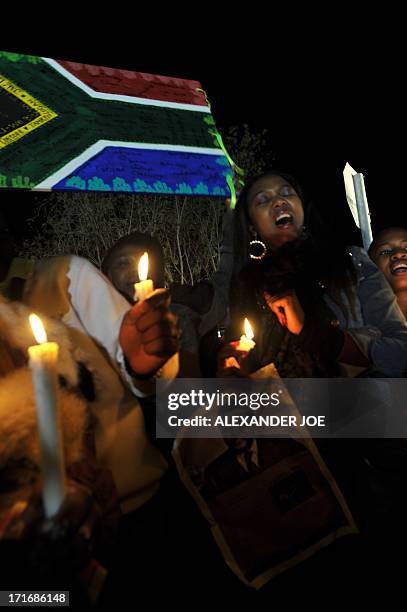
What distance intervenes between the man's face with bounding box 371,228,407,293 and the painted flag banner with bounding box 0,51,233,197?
4.76 feet

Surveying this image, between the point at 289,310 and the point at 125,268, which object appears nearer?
the point at 289,310

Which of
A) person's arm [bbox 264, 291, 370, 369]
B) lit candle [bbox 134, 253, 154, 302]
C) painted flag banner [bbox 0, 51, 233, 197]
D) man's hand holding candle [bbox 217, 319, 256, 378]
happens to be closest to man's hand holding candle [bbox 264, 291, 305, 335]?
person's arm [bbox 264, 291, 370, 369]

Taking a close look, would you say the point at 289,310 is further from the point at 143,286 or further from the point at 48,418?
the point at 48,418

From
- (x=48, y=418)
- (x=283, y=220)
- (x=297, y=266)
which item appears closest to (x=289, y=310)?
(x=297, y=266)

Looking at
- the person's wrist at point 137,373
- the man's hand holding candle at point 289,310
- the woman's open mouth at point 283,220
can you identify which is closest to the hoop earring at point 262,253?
the woman's open mouth at point 283,220

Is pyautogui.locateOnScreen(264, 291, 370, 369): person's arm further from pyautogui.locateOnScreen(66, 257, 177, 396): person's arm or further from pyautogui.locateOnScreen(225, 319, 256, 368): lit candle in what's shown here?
pyautogui.locateOnScreen(66, 257, 177, 396): person's arm

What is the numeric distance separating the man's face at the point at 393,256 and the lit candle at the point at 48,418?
3.23m

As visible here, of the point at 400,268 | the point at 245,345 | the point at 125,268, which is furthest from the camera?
the point at 125,268

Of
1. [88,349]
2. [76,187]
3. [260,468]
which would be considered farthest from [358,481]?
[76,187]

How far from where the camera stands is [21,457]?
1.21m

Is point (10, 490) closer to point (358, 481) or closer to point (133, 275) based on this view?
point (358, 481)

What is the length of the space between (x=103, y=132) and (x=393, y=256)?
2663mm

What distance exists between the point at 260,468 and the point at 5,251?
1485 mm

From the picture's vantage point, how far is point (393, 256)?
3627 millimetres
